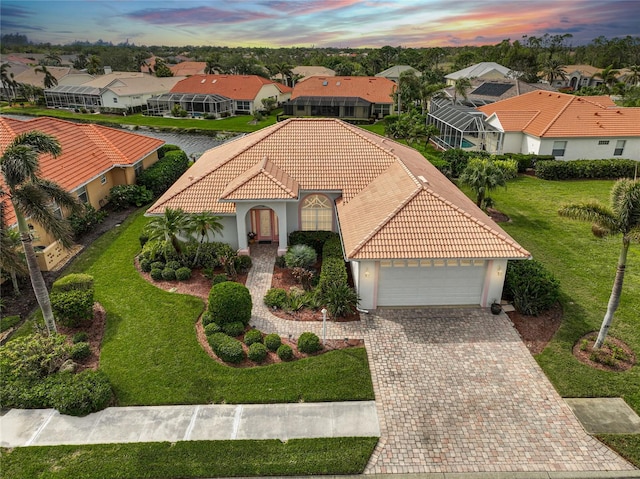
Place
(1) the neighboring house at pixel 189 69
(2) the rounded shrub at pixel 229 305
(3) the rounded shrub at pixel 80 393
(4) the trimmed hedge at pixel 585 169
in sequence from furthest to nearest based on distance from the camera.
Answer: (1) the neighboring house at pixel 189 69, (4) the trimmed hedge at pixel 585 169, (2) the rounded shrub at pixel 229 305, (3) the rounded shrub at pixel 80 393

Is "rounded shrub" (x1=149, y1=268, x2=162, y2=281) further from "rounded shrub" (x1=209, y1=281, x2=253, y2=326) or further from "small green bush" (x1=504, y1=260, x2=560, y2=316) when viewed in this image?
"small green bush" (x1=504, y1=260, x2=560, y2=316)

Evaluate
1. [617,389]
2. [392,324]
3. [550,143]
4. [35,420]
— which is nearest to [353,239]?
[392,324]

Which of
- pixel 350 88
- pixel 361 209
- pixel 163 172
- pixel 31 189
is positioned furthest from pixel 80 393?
pixel 350 88

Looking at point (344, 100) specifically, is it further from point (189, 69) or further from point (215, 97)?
point (189, 69)

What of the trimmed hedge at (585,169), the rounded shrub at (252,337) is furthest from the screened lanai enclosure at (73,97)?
the rounded shrub at (252,337)

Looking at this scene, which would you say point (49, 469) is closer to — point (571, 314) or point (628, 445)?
point (628, 445)

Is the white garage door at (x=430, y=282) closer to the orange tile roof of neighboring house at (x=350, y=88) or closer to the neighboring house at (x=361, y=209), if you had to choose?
the neighboring house at (x=361, y=209)

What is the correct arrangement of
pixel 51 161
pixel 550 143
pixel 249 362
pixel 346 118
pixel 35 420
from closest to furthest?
pixel 35 420 < pixel 249 362 < pixel 51 161 < pixel 550 143 < pixel 346 118
